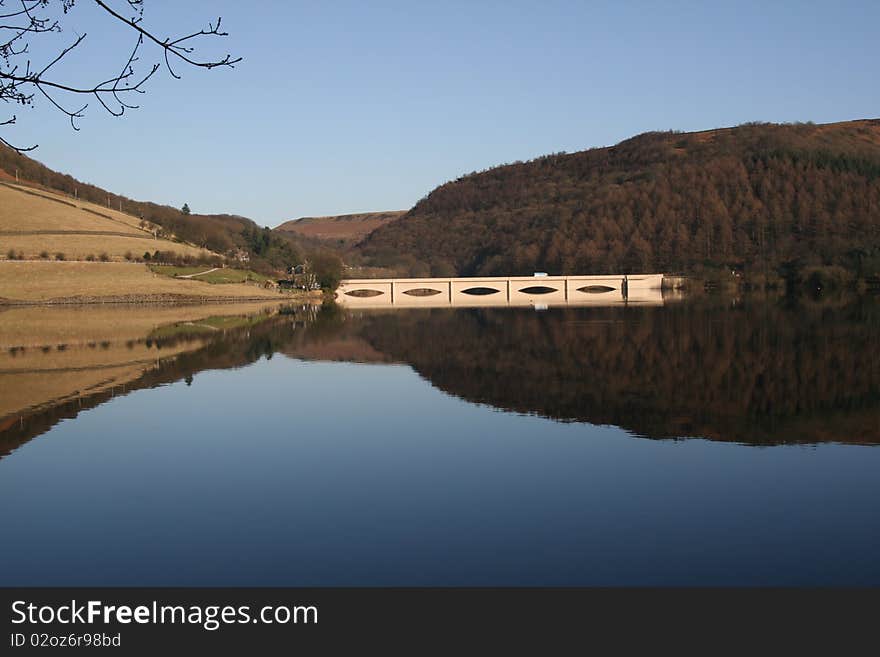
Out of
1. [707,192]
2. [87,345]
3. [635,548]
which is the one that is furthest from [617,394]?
[707,192]

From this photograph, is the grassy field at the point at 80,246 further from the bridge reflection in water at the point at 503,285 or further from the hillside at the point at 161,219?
the bridge reflection in water at the point at 503,285

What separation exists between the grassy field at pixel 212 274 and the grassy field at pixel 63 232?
566cm

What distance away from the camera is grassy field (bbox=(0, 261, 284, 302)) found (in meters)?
95.5

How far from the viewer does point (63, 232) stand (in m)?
114

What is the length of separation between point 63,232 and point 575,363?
98689 mm

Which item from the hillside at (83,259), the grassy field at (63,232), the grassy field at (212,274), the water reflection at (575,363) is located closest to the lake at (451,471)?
the water reflection at (575,363)

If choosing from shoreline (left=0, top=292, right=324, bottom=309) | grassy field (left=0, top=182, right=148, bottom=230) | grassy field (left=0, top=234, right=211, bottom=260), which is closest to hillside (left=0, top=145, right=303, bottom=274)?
grassy field (left=0, top=182, right=148, bottom=230)

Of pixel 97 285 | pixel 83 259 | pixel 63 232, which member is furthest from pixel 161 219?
pixel 97 285

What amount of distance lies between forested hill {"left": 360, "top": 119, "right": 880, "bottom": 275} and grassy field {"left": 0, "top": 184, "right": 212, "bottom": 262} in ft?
207

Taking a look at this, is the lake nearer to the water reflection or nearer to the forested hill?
the water reflection

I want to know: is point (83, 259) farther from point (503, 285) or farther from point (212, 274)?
point (503, 285)

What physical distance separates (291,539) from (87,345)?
34970mm

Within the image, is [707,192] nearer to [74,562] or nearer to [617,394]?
[617,394]

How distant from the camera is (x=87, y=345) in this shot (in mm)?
42812
